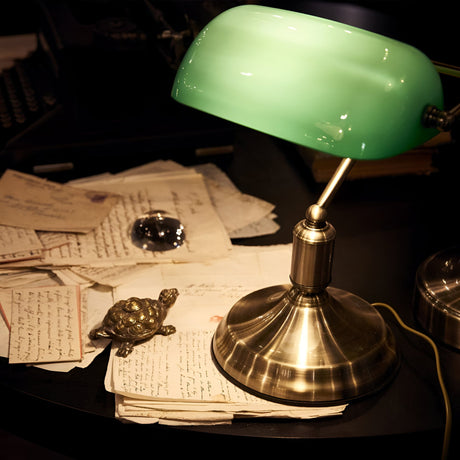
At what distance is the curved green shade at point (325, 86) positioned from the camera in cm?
62

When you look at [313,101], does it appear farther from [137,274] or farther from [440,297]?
[137,274]

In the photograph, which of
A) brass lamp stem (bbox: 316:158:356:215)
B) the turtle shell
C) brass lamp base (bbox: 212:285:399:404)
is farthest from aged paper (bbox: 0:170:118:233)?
brass lamp stem (bbox: 316:158:356:215)

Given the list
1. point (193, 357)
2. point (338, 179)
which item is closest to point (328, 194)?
point (338, 179)

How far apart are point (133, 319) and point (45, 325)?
0.15m

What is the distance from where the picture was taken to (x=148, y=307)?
0.98m

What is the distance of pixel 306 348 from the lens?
0.86 metres

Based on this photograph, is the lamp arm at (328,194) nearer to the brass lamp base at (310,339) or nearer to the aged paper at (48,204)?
the brass lamp base at (310,339)

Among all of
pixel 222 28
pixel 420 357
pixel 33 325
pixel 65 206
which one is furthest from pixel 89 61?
pixel 420 357

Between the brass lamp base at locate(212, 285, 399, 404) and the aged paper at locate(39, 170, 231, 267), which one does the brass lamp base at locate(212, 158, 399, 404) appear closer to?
the brass lamp base at locate(212, 285, 399, 404)

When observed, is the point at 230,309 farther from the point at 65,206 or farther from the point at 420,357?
the point at 65,206

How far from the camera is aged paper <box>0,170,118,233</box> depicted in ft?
4.10

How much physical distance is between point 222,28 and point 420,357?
55 cm

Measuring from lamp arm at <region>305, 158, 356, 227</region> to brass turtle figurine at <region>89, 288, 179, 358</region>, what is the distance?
285mm

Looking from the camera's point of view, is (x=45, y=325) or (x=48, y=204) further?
(x=48, y=204)
